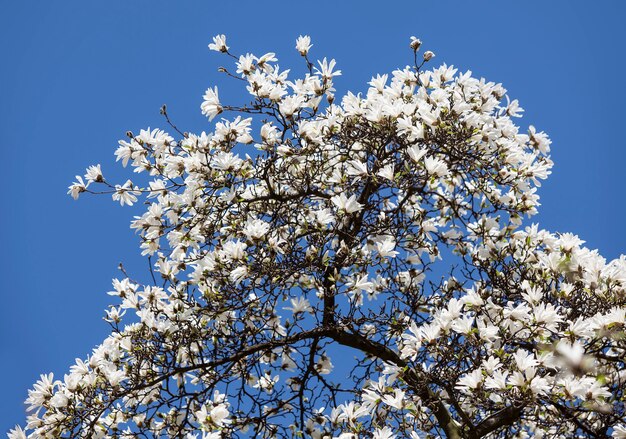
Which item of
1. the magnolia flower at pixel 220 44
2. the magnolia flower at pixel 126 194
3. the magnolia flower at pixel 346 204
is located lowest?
the magnolia flower at pixel 346 204

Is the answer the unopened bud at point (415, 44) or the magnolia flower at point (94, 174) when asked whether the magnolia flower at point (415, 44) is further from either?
the magnolia flower at point (94, 174)

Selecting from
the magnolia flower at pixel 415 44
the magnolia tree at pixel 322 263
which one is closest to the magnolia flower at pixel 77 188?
the magnolia tree at pixel 322 263

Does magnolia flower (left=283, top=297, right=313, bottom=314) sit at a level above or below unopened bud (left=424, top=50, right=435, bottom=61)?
below

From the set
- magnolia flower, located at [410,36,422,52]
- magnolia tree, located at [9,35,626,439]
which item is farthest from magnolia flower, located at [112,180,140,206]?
magnolia flower, located at [410,36,422,52]

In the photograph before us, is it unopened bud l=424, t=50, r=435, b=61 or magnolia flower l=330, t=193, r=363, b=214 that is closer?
magnolia flower l=330, t=193, r=363, b=214

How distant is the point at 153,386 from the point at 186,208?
1.63m

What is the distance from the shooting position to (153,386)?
232 inches

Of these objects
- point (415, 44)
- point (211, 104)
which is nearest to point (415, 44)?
point (415, 44)

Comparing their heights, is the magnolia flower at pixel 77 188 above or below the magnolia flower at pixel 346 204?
above

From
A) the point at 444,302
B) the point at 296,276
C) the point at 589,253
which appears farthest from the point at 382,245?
the point at 589,253

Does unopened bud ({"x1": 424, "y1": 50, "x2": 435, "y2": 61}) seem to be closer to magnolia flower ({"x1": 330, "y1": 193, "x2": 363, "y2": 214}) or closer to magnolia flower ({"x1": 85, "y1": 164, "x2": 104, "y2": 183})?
magnolia flower ({"x1": 330, "y1": 193, "x2": 363, "y2": 214})

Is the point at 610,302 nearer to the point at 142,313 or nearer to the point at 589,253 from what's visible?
the point at 589,253

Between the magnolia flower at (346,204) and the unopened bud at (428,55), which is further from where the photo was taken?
the unopened bud at (428,55)

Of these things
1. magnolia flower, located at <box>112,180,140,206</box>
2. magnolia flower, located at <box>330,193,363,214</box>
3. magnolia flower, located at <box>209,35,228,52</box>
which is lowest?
magnolia flower, located at <box>330,193,363,214</box>
